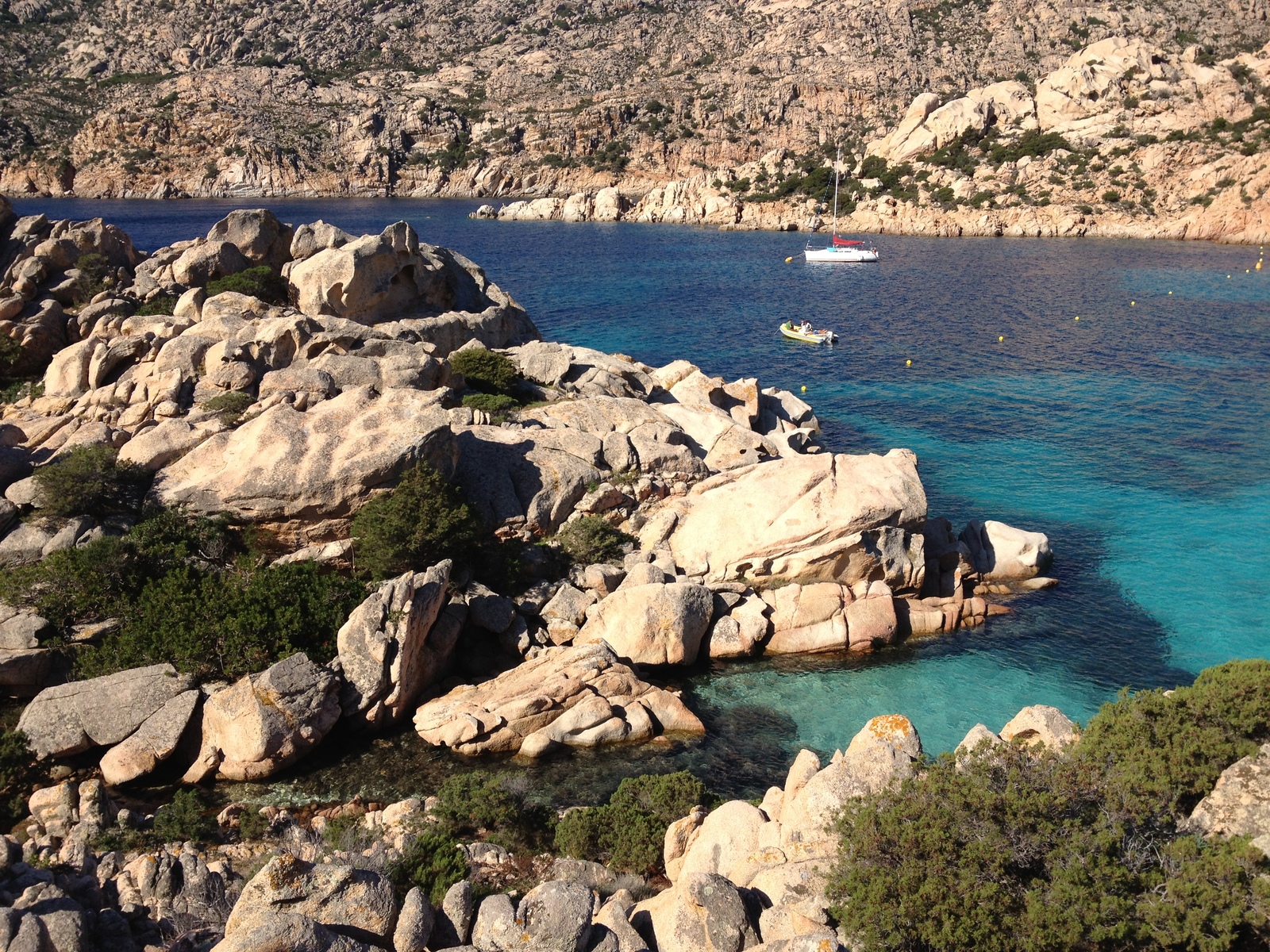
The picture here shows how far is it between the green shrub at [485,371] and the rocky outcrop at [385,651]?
49.3 ft

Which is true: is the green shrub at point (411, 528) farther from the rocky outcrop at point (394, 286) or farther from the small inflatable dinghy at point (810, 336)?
the small inflatable dinghy at point (810, 336)

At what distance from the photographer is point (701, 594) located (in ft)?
77.8

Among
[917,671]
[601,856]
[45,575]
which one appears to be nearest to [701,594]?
[917,671]

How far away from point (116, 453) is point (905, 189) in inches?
4725

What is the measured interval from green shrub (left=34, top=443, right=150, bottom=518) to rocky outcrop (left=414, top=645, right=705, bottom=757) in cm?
1036

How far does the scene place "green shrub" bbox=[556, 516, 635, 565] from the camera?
26.2m

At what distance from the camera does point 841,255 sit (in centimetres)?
9419

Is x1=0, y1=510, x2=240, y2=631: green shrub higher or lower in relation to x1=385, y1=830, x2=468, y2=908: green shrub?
higher

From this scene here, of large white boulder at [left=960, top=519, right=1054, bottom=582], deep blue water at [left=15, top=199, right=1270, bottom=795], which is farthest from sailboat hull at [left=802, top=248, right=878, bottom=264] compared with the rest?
large white boulder at [left=960, top=519, right=1054, bottom=582]

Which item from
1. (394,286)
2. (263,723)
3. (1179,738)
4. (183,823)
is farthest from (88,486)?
(1179,738)

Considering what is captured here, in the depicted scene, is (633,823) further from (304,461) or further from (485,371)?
(485,371)

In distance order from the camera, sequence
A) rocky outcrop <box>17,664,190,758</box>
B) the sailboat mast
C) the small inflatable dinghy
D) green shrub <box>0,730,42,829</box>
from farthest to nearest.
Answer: the sailboat mast < the small inflatable dinghy < rocky outcrop <box>17,664,190,758</box> < green shrub <box>0,730,42,829</box>

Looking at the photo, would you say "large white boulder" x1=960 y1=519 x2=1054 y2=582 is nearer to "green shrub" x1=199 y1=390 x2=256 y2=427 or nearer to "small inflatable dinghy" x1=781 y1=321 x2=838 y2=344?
"green shrub" x1=199 y1=390 x2=256 y2=427

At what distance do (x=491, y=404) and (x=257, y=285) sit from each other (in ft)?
43.9
